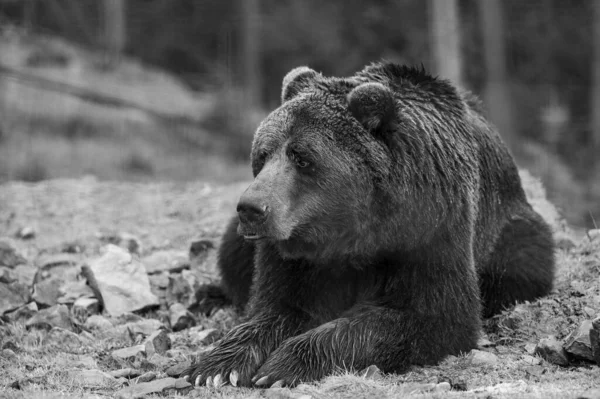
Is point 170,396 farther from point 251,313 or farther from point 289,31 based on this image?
point 289,31

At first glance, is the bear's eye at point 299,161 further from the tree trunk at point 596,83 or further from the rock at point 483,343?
the tree trunk at point 596,83

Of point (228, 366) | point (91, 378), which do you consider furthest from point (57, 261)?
point (228, 366)

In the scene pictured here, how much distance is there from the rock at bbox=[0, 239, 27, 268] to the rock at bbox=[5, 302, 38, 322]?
1.14 meters

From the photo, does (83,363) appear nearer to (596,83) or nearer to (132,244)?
(132,244)

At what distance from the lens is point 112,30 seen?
25.6 m

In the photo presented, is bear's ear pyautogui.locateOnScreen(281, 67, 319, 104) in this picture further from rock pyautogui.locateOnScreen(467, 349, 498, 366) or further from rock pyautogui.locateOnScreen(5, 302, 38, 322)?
rock pyautogui.locateOnScreen(5, 302, 38, 322)

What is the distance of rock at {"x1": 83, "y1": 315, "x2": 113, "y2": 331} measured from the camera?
645 cm

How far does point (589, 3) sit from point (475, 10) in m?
3.65

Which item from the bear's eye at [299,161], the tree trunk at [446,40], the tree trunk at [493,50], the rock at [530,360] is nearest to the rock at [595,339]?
the rock at [530,360]

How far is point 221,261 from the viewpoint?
6.93 m

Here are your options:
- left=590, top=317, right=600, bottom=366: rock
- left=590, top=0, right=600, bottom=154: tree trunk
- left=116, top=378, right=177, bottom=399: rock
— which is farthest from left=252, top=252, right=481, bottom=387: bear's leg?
left=590, top=0, right=600, bottom=154: tree trunk

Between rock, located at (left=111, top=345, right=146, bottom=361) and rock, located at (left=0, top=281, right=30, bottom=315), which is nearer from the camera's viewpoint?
rock, located at (left=111, top=345, right=146, bottom=361)

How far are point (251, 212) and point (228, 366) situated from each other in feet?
3.28

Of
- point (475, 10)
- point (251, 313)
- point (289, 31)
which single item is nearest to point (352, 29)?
point (289, 31)
